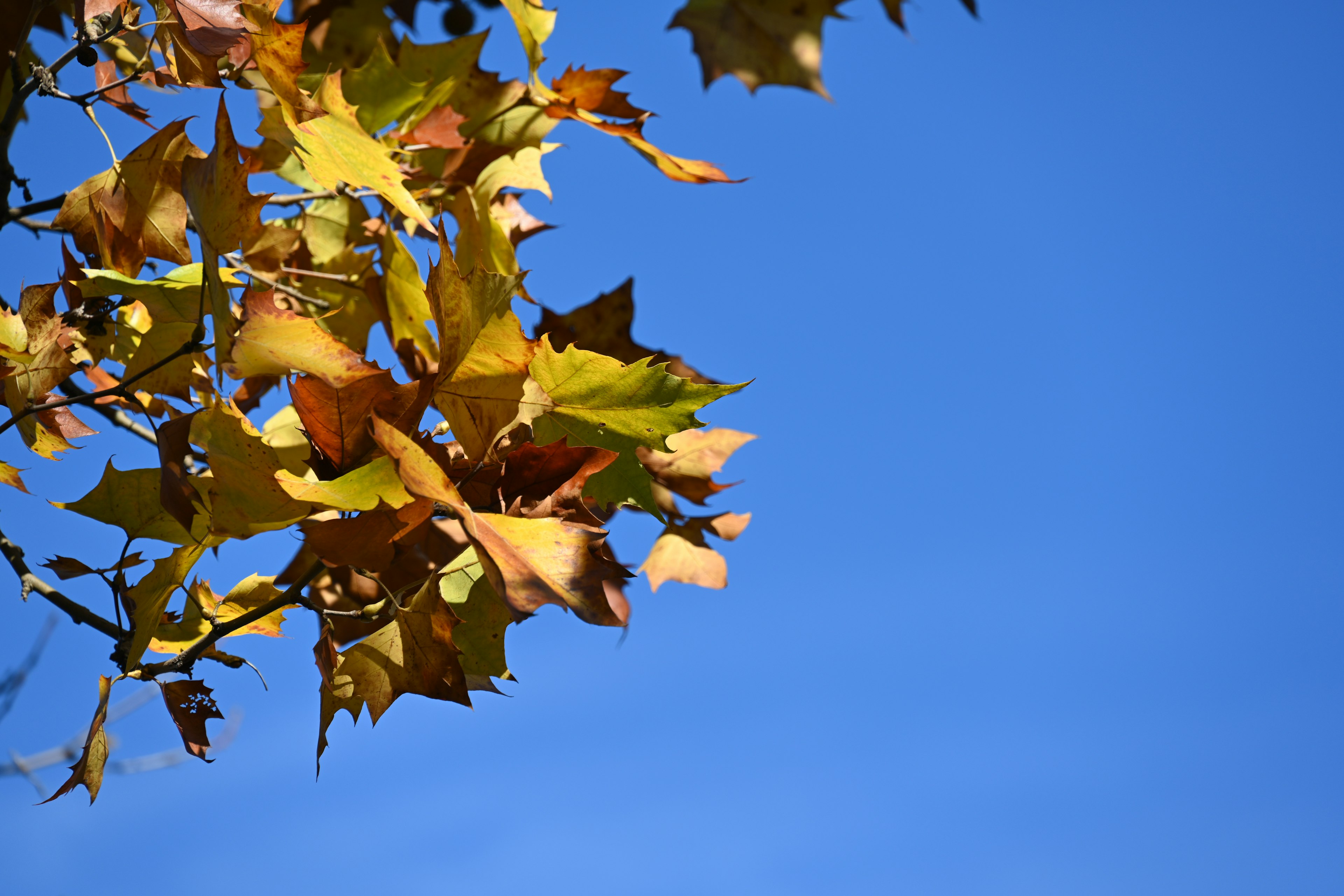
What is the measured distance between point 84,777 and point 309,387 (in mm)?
385

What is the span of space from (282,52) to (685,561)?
703 mm

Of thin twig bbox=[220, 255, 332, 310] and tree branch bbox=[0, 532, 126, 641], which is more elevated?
thin twig bbox=[220, 255, 332, 310]

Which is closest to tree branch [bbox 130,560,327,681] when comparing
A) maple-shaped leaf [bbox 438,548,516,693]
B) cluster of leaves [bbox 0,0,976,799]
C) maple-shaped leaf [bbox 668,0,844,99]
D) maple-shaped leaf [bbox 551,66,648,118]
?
cluster of leaves [bbox 0,0,976,799]

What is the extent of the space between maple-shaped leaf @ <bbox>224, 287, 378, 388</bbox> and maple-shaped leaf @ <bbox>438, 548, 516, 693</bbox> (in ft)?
0.68

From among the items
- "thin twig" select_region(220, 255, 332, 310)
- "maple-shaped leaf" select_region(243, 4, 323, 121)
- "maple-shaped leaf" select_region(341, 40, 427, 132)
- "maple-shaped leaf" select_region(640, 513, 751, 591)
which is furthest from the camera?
"maple-shaped leaf" select_region(640, 513, 751, 591)

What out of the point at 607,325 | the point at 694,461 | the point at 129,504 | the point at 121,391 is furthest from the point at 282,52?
the point at 694,461

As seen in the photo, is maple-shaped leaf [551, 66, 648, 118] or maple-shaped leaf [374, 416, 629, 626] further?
maple-shaped leaf [551, 66, 648, 118]

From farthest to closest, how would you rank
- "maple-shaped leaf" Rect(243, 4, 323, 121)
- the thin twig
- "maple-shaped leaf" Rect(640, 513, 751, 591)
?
1. "maple-shaped leaf" Rect(640, 513, 751, 591)
2. the thin twig
3. "maple-shaped leaf" Rect(243, 4, 323, 121)

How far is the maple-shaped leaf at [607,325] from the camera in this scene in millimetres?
1191

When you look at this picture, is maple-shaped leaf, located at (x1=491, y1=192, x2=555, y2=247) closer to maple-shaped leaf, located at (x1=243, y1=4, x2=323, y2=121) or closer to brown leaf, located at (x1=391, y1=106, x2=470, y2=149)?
brown leaf, located at (x1=391, y1=106, x2=470, y2=149)

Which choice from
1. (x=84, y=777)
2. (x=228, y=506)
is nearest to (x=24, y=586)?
(x=84, y=777)

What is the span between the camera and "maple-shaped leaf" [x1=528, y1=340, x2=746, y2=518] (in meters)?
0.65

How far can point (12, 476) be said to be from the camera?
822 millimetres

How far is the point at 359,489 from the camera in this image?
22.2 inches
